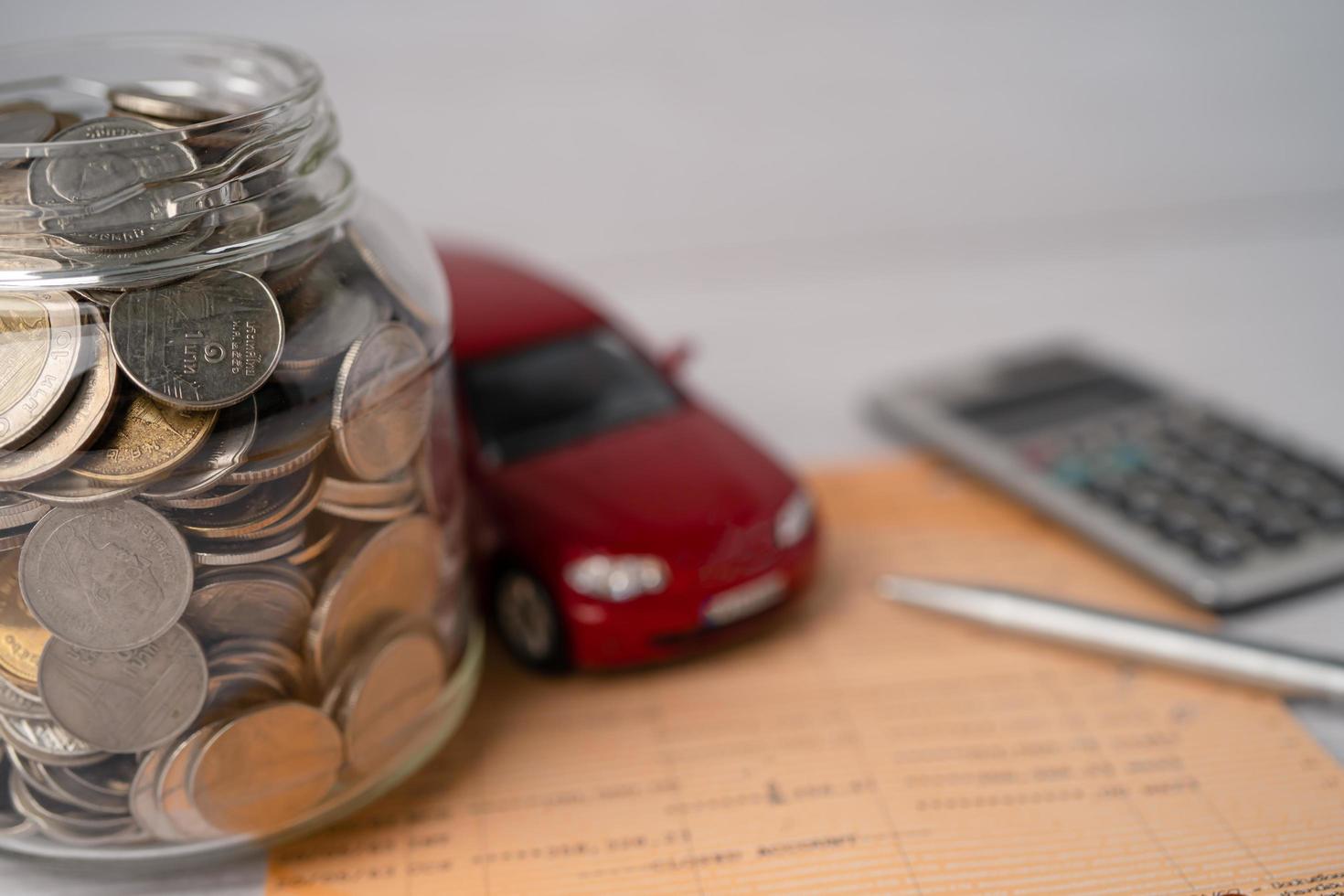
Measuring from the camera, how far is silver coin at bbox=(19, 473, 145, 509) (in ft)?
1.45

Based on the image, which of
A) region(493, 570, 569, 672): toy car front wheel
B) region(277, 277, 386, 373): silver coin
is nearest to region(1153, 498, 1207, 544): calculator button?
region(493, 570, 569, 672): toy car front wheel

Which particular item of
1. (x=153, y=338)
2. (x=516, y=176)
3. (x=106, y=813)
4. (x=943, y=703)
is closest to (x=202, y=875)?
(x=106, y=813)

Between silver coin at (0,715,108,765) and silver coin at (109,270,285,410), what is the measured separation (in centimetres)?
15

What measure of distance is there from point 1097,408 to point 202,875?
27.8 inches

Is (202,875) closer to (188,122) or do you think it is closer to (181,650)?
(181,650)

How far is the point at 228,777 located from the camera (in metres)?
0.50

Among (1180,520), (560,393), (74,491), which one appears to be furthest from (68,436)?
(1180,520)

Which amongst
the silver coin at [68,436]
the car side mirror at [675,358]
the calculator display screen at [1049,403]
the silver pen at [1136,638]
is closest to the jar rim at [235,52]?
the silver coin at [68,436]

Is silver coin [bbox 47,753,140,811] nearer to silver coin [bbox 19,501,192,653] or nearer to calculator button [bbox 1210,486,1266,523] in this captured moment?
silver coin [bbox 19,501,192,653]

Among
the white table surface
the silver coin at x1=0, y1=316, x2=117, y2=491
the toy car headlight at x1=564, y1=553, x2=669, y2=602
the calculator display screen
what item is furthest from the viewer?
the white table surface

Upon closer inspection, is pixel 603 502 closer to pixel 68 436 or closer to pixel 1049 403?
pixel 68 436

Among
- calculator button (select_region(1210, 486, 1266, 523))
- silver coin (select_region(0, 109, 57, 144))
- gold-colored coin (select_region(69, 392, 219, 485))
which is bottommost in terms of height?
calculator button (select_region(1210, 486, 1266, 523))

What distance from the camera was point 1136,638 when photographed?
2.20 ft

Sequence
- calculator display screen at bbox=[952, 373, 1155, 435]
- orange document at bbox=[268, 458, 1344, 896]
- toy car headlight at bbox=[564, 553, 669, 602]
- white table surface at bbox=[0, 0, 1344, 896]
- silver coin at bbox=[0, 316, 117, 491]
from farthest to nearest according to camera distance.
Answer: white table surface at bbox=[0, 0, 1344, 896]
calculator display screen at bbox=[952, 373, 1155, 435]
toy car headlight at bbox=[564, 553, 669, 602]
orange document at bbox=[268, 458, 1344, 896]
silver coin at bbox=[0, 316, 117, 491]
